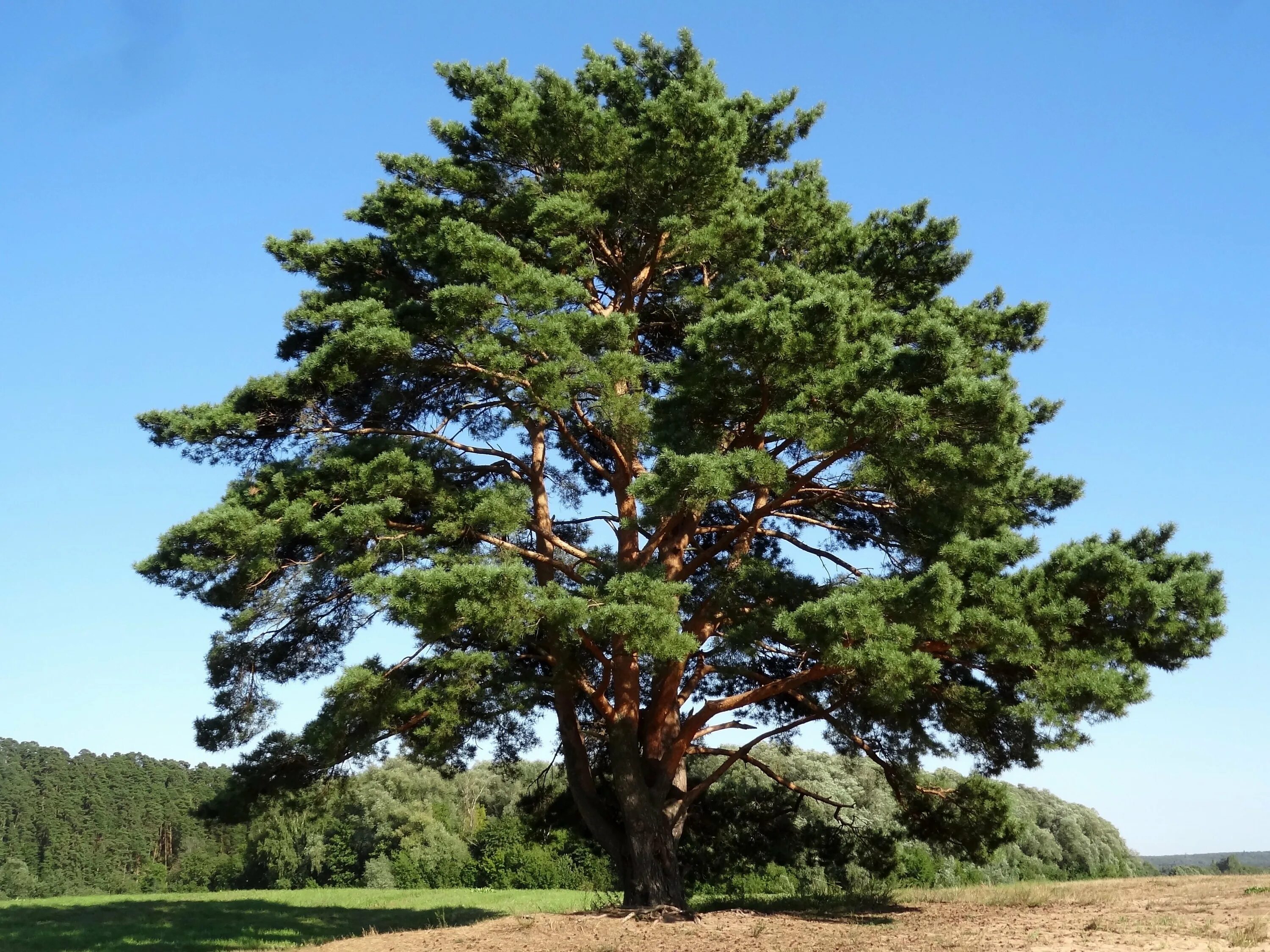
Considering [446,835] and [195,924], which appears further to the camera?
[446,835]

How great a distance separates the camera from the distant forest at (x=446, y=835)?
1462cm

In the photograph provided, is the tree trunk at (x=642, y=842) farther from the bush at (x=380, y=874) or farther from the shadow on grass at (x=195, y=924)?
the bush at (x=380, y=874)

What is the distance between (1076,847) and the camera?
3019cm

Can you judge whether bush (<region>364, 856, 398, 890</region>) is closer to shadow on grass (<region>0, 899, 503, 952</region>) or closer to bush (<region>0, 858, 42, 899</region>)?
shadow on grass (<region>0, 899, 503, 952</region>)

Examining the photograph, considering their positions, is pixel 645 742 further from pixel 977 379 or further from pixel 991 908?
pixel 977 379

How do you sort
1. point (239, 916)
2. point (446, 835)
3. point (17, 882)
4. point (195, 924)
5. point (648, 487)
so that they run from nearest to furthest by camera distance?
point (648, 487)
point (195, 924)
point (239, 916)
point (446, 835)
point (17, 882)

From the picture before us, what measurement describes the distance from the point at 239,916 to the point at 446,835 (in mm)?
15360

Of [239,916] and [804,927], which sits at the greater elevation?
[804,927]

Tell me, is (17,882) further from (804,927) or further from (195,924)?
(804,927)

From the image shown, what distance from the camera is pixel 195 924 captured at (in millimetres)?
19500

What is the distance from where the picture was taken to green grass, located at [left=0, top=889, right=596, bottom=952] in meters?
15.9

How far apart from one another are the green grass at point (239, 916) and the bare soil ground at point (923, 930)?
8.19ft

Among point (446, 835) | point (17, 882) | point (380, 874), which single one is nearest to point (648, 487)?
point (446, 835)

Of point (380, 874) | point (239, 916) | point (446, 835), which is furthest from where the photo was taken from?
point (380, 874)
